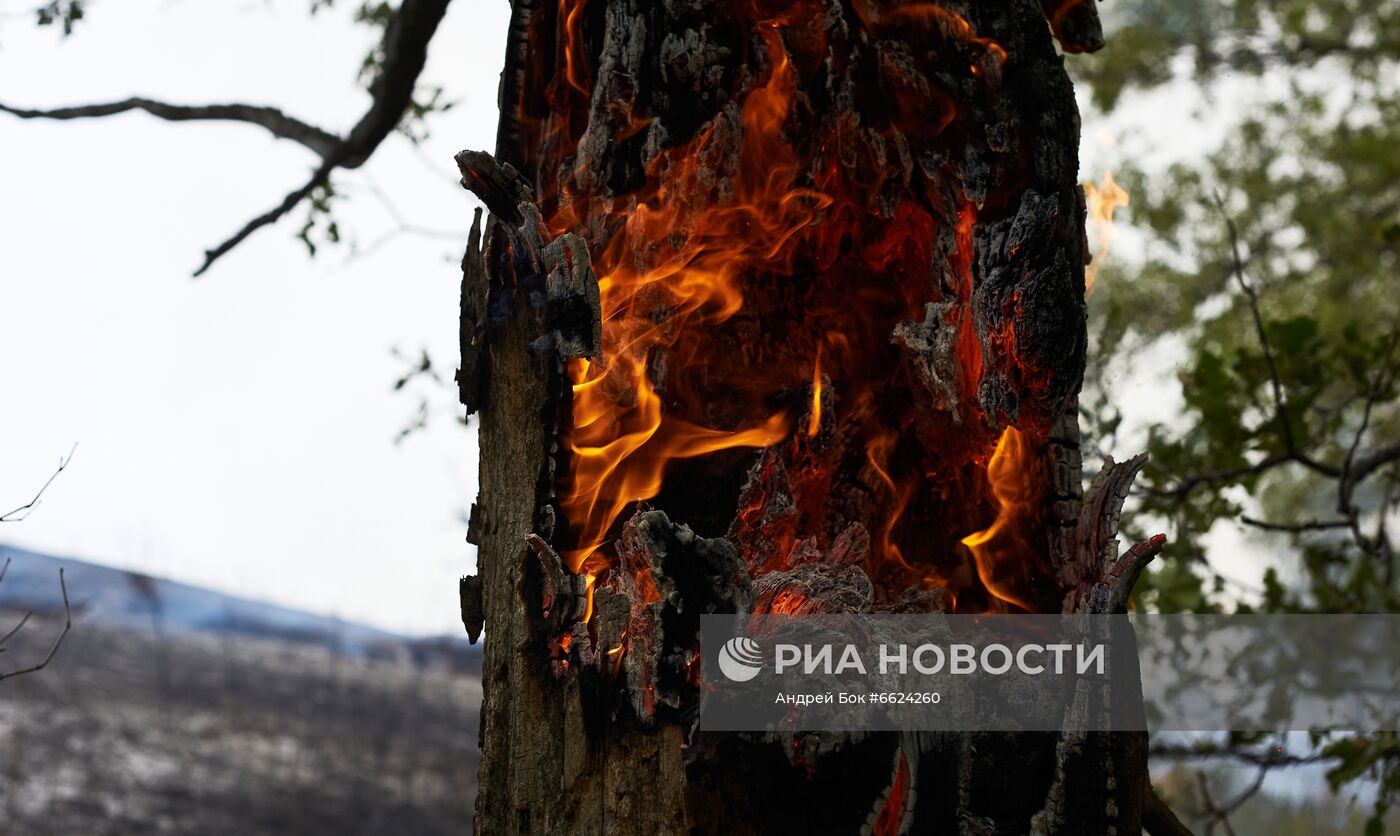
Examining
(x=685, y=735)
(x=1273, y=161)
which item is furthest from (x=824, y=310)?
(x=1273, y=161)

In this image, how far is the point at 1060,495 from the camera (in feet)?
6.61

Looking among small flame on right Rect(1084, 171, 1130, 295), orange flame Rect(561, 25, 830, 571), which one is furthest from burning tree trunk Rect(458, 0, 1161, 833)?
small flame on right Rect(1084, 171, 1130, 295)

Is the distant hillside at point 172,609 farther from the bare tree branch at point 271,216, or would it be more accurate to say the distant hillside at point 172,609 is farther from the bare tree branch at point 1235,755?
the bare tree branch at point 1235,755

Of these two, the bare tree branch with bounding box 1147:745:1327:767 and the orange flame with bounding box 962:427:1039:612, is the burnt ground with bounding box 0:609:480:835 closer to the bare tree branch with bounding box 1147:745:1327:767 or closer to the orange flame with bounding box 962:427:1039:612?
the bare tree branch with bounding box 1147:745:1327:767

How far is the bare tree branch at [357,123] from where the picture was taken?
309cm

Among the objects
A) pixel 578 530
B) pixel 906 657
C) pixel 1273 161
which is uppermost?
pixel 1273 161

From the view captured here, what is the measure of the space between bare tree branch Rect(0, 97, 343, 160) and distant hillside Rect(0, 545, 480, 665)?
265 centimetres

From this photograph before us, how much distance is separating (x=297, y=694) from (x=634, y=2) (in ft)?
18.5

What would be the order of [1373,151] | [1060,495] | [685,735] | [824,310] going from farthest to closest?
1. [1373,151]
2. [824,310]
3. [1060,495]
4. [685,735]

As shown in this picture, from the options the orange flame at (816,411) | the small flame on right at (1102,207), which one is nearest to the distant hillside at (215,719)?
the orange flame at (816,411)

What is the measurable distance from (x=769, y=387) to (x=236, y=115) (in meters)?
1.76

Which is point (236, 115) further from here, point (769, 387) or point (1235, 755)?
point (1235, 755)

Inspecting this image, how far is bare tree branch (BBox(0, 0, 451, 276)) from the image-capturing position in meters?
3.09

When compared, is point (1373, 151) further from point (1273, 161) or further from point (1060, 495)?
point (1060, 495)
